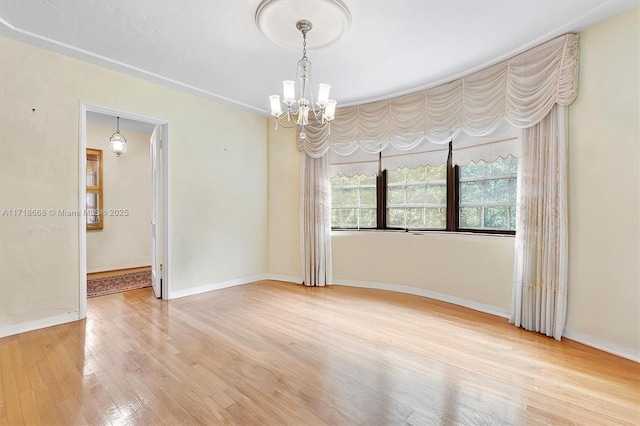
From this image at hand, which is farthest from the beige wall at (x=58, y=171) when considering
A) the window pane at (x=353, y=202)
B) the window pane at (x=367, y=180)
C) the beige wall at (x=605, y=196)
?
the beige wall at (x=605, y=196)

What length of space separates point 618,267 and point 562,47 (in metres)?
1.95

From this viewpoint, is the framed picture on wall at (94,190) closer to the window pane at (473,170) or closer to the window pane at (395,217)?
the window pane at (395,217)

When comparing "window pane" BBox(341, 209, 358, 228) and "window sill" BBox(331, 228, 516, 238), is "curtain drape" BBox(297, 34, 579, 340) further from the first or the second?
"window pane" BBox(341, 209, 358, 228)

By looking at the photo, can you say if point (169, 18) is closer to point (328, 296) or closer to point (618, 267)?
point (328, 296)

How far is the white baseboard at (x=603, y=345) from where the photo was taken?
88.4 inches

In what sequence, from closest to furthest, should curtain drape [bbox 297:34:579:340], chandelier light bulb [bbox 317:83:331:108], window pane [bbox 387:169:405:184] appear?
chandelier light bulb [bbox 317:83:331:108] → curtain drape [bbox 297:34:579:340] → window pane [bbox 387:169:405:184]

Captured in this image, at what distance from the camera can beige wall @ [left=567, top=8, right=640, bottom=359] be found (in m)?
2.27

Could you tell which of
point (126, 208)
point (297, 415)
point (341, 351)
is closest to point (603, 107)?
point (341, 351)

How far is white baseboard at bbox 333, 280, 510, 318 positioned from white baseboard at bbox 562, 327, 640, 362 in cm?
57

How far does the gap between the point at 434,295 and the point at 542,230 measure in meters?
1.55

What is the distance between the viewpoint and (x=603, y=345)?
2.40 metres

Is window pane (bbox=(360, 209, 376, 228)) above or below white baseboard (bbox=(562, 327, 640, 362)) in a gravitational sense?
above

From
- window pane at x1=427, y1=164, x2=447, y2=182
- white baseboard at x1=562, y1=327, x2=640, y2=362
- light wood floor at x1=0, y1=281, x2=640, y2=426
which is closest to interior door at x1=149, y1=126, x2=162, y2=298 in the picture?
light wood floor at x1=0, y1=281, x2=640, y2=426

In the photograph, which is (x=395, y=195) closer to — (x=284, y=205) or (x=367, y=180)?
(x=367, y=180)
